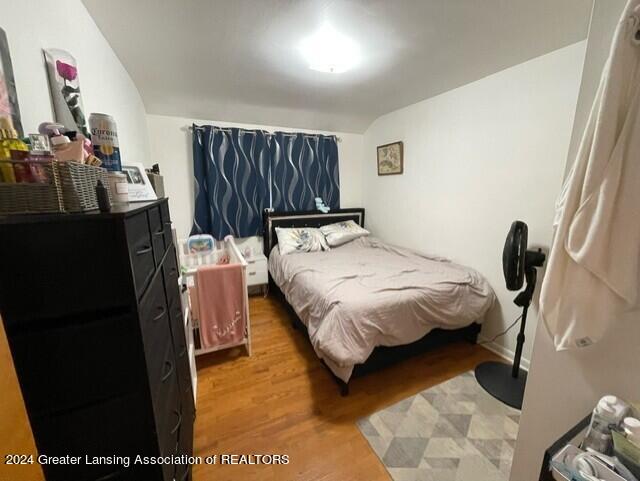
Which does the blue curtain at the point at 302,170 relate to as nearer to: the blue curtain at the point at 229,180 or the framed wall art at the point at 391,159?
the blue curtain at the point at 229,180

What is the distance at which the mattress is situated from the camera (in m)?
1.71

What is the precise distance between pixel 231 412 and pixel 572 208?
2015 mm

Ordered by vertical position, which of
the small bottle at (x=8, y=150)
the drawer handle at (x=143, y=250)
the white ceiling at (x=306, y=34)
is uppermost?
the white ceiling at (x=306, y=34)

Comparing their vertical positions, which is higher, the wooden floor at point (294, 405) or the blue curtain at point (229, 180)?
the blue curtain at point (229, 180)

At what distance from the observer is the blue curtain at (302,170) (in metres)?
3.46

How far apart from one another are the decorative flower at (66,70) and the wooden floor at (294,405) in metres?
1.85

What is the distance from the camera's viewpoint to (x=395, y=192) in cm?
340

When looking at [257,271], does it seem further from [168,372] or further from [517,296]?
[517,296]

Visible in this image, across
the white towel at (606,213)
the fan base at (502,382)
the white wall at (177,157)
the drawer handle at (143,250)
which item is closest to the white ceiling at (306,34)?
the white wall at (177,157)

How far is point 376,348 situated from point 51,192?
1863 millimetres

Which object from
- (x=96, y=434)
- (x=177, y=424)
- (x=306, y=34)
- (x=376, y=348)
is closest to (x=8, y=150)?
(x=96, y=434)

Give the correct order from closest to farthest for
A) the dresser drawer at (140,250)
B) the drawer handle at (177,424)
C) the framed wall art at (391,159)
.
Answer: the dresser drawer at (140,250) → the drawer handle at (177,424) → the framed wall art at (391,159)

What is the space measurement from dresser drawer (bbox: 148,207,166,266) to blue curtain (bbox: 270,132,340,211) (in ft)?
8.07

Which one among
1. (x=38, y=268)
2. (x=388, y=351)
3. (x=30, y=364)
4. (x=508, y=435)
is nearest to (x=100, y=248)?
(x=38, y=268)
